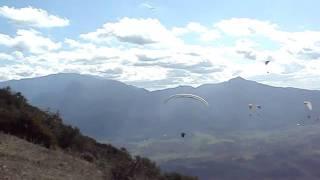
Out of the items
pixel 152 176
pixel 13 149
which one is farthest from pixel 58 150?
pixel 152 176

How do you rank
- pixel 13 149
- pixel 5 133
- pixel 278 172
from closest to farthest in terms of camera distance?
pixel 13 149 → pixel 5 133 → pixel 278 172

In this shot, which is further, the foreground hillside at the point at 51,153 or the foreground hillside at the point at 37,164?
the foreground hillside at the point at 51,153

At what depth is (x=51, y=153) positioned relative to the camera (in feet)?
85.8

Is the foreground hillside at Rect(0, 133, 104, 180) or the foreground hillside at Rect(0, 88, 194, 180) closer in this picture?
the foreground hillside at Rect(0, 133, 104, 180)

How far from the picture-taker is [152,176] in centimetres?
2962

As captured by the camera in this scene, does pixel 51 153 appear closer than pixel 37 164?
No

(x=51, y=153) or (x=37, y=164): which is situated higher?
(x=51, y=153)

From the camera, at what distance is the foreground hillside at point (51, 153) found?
75.0 ft

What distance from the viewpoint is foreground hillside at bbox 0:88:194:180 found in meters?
22.9

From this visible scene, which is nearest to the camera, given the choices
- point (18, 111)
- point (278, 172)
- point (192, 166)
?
point (18, 111)

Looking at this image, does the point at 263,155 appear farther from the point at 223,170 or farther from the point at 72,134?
the point at 72,134

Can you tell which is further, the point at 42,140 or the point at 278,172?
the point at 278,172

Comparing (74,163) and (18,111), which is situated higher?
(18,111)

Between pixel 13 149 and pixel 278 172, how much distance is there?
141080 millimetres
